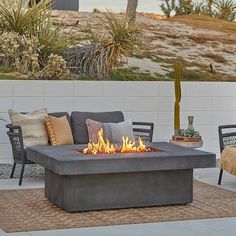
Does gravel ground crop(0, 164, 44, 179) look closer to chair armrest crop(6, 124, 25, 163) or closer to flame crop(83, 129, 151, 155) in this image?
chair armrest crop(6, 124, 25, 163)

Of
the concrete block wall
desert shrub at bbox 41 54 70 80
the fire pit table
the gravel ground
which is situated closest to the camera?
the fire pit table

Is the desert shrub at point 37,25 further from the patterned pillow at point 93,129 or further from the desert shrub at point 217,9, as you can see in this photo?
the desert shrub at point 217,9

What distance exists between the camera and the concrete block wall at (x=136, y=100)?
1011 cm

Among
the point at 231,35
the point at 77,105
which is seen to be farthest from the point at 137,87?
the point at 231,35

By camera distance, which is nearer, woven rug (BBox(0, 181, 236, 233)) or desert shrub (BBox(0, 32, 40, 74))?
woven rug (BBox(0, 181, 236, 233))

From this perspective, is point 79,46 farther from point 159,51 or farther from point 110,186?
point 110,186

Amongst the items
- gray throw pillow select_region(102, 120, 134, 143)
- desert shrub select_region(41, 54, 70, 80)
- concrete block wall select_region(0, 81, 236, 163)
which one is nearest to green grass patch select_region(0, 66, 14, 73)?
desert shrub select_region(41, 54, 70, 80)

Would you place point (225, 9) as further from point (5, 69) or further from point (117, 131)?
point (117, 131)

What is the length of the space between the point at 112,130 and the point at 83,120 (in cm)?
59

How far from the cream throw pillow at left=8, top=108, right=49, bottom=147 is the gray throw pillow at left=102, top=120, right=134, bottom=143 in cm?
76

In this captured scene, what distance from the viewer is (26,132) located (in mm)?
8906

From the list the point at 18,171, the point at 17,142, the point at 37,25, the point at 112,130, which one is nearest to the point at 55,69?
the point at 37,25

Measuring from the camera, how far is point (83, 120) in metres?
9.31

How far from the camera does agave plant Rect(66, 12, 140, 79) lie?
36.9 feet
